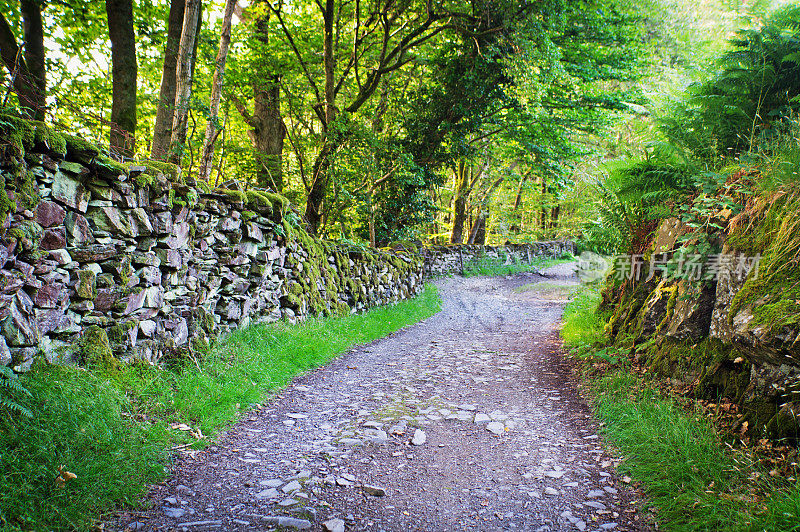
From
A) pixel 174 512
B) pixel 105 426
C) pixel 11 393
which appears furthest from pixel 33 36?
pixel 174 512

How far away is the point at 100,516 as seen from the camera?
233 cm

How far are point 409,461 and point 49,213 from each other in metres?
3.25

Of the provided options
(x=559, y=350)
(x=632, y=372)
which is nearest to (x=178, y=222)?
(x=632, y=372)

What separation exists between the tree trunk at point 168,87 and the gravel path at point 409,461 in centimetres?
436

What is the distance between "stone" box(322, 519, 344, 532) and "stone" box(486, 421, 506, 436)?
67.7 inches

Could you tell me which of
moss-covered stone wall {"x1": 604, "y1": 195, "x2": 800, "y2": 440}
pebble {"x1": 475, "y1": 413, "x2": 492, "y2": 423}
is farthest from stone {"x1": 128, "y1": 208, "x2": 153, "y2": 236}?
moss-covered stone wall {"x1": 604, "y1": 195, "x2": 800, "y2": 440}

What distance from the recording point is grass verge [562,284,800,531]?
216 cm

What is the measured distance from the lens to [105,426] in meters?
2.84

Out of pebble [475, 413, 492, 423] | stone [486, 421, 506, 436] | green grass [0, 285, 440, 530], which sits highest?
green grass [0, 285, 440, 530]

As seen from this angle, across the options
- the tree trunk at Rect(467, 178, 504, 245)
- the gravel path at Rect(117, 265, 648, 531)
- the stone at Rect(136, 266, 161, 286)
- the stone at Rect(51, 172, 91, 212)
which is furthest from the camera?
the tree trunk at Rect(467, 178, 504, 245)

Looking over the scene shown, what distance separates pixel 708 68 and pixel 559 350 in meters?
4.11

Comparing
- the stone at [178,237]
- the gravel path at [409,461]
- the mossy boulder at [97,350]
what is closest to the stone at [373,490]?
the gravel path at [409,461]

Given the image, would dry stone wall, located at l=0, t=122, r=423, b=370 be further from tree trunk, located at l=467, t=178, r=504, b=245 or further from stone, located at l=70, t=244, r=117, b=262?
tree trunk, located at l=467, t=178, r=504, b=245

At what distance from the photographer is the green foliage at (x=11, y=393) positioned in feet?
7.89
